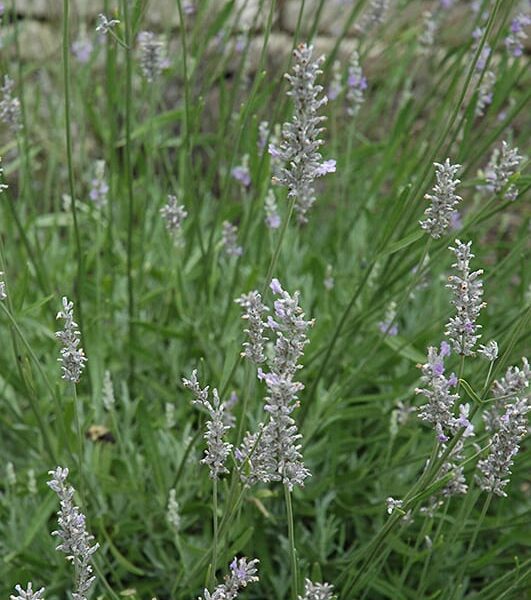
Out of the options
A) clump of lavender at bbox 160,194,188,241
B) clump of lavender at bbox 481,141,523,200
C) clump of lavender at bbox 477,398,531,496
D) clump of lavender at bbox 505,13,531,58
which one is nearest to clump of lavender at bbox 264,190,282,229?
clump of lavender at bbox 160,194,188,241

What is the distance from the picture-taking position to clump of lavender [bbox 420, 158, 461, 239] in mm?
1096

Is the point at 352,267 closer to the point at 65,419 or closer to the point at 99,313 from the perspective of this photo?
the point at 99,313

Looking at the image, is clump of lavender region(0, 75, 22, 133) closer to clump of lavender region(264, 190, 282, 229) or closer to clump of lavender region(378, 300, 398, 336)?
clump of lavender region(264, 190, 282, 229)

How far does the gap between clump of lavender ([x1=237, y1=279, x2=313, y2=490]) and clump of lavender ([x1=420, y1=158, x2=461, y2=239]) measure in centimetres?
26

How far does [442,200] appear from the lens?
1132mm

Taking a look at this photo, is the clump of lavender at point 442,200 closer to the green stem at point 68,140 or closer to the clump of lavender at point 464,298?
the clump of lavender at point 464,298

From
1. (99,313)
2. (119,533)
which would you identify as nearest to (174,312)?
(99,313)

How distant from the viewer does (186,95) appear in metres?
1.59

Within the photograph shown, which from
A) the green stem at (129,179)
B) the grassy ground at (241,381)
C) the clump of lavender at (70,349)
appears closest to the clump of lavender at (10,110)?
the grassy ground at (241,381)

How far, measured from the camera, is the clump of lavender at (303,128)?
3.05 ft

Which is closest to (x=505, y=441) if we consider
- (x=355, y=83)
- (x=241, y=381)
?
(x=241, y=381)

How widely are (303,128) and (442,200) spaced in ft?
0.82

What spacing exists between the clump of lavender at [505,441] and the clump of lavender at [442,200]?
0.75 feet

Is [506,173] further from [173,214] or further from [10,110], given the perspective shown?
[10,110]
